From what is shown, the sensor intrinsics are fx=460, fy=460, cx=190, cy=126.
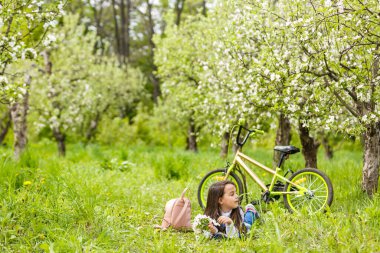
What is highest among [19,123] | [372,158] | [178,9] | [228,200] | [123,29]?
[178,9]

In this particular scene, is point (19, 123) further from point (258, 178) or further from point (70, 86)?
point (258, 178)

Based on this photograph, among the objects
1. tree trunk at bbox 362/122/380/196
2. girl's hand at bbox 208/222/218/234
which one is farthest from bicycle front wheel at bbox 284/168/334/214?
girl's hand at bbox 208/222/218/234

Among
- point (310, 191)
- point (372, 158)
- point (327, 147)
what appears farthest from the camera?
point (327, 147)

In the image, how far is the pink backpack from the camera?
6105 mm

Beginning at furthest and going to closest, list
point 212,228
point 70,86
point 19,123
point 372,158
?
point 70,86, point 19,123, point 372,158, point 212,228

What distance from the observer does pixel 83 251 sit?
4910mm

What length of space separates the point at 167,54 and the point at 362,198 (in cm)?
1131

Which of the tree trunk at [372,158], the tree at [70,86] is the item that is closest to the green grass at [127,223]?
the tree trunk at [372,158]

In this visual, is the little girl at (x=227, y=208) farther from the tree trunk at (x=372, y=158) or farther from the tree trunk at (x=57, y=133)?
the tree trunk at (x=57, y=133)

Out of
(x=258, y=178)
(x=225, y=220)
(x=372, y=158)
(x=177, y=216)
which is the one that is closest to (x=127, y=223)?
(x=177, y=216)

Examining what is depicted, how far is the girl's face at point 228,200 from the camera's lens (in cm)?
591

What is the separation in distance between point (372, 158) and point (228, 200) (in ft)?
9.41

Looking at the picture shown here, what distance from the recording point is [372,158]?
7375 millimetres

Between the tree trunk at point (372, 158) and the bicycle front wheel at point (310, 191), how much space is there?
123 cm
